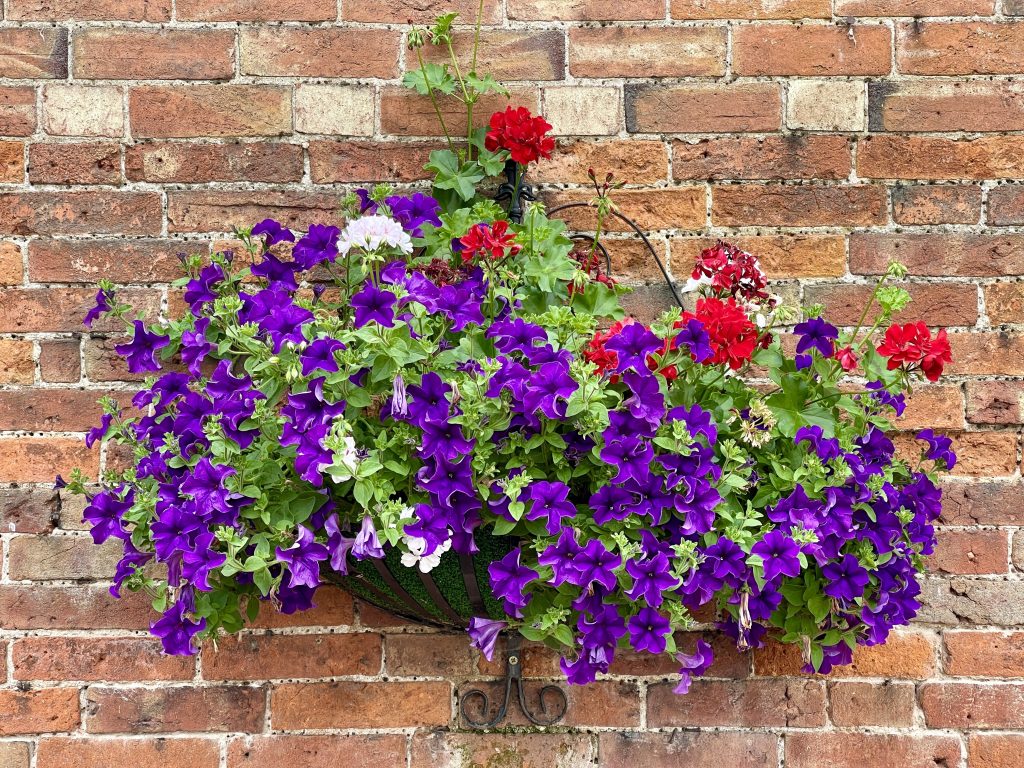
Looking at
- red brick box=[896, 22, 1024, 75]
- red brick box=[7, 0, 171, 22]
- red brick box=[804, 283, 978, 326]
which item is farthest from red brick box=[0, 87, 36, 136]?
red brick box=[896, 22, 1024, 75]

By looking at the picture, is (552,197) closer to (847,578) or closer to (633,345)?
(633,345)

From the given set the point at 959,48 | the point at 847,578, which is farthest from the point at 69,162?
the point at 959,48

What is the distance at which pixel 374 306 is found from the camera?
1104 millimetres

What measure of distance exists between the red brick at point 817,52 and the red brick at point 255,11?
2.10ft

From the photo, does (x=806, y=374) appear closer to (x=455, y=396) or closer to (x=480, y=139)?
(x=455, y=396)

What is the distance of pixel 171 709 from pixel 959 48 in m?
1.56

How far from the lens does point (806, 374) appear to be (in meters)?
1.25

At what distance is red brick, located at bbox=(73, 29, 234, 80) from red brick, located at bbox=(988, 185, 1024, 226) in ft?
3.90

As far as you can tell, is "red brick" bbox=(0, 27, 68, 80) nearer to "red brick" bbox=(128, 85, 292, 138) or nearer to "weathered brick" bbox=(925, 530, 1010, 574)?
"red brick" bbox=(128, 85, 292, 138)

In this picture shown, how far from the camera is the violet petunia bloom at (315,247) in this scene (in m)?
1.27

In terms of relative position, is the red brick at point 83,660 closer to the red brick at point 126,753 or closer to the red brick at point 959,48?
the red brick at point 126,753

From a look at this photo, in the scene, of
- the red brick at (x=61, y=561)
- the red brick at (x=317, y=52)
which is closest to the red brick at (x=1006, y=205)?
the red brick at (x=317, y=52)

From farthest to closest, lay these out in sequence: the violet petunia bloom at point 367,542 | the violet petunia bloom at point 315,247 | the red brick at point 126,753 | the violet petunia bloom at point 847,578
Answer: the red brick at point 126,753 → the violet petunia bloom at point 315,247 → the violet petunia bloom at point 847,578 → the violet petunia bloom at point 367,542

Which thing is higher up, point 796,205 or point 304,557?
point 796,205
